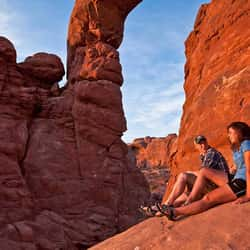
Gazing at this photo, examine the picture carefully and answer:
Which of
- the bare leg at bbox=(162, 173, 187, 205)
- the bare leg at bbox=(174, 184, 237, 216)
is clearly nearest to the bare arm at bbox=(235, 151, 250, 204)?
the bare leg at bbox=(174, 184, 237, 216)

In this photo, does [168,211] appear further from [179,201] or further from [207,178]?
[207,178]

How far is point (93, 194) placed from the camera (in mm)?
17281

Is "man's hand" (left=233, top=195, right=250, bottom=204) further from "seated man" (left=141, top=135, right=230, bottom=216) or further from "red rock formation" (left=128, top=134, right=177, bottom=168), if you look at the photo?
"red rock formation" (left=128, top=134, right=177, bottom=168)

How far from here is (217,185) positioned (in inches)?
178

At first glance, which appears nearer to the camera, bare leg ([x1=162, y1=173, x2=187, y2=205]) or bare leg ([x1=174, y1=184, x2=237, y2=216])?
Answer: bare leg ([x1=174, y1=184, x2=237, y2=216])

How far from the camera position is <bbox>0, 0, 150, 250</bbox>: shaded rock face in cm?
1577

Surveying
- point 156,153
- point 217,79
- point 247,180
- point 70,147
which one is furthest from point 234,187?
point 156,153

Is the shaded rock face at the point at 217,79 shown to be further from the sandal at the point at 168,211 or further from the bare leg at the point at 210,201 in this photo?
the sandal at the point at 168,211

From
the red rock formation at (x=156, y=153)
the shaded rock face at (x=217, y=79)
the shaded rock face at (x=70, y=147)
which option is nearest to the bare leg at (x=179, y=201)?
the shaded rock face at (x=217, y=79)

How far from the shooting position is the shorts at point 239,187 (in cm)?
434

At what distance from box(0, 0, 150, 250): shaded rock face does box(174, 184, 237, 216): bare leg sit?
39.1ft

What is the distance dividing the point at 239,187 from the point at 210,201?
1.46ft

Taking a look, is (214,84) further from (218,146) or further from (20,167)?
(20,167)

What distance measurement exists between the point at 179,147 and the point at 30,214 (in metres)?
9.00
